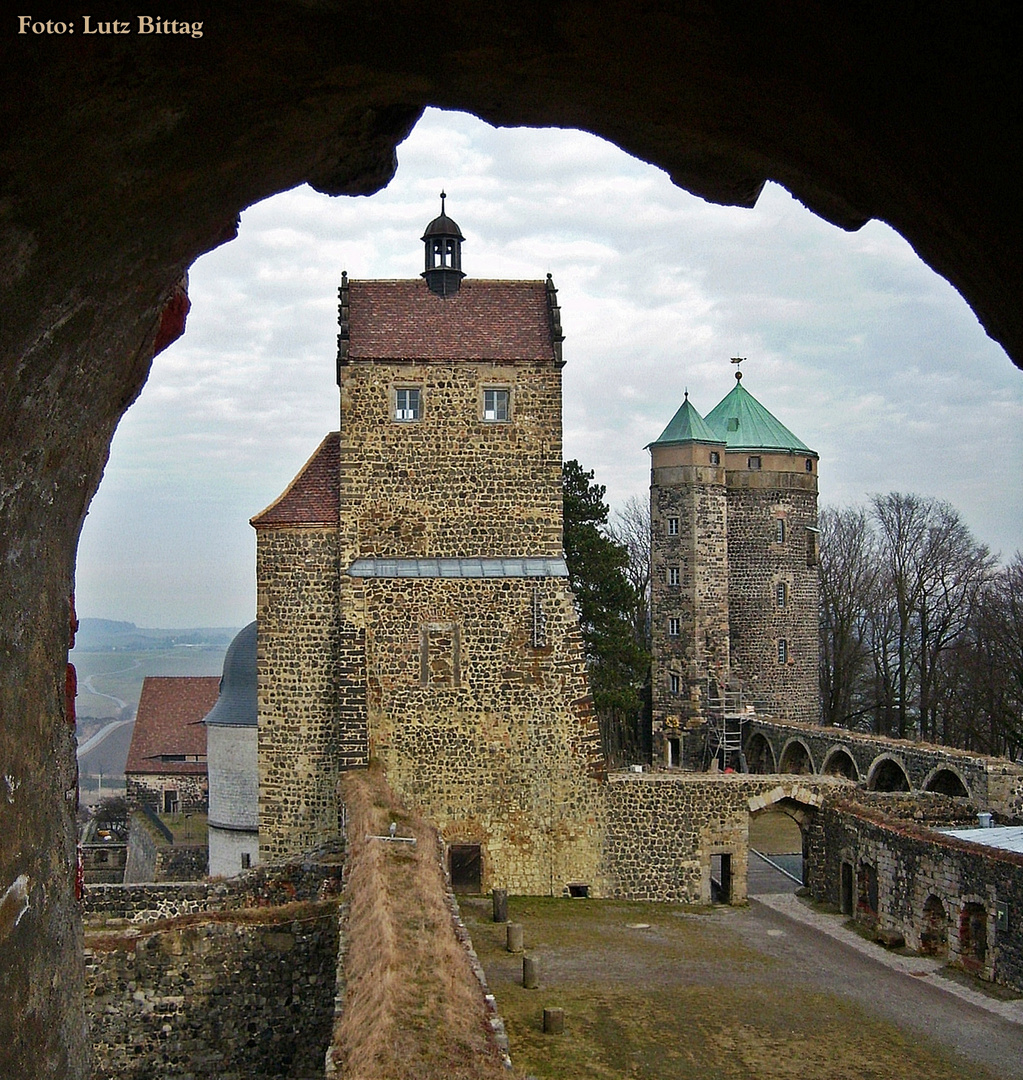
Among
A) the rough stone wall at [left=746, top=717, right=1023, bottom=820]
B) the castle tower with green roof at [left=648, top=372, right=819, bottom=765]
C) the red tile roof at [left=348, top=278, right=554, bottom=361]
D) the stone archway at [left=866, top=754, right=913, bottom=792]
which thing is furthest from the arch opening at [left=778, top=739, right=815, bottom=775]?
the red tile roof at [left=348, top=278, right=554, bottom=361]

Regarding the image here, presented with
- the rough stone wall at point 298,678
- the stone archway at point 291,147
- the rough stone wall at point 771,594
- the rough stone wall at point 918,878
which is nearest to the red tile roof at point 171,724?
the rough stone wall at point 771,594

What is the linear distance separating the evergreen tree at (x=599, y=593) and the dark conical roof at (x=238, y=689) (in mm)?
12322

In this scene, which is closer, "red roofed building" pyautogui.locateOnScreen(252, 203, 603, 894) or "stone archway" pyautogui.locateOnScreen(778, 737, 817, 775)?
"red roofed building" pyautogui.locateOnScreen(252, 203, 603, 894)

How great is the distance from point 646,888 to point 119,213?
18.0m

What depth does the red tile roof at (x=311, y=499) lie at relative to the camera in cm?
1964

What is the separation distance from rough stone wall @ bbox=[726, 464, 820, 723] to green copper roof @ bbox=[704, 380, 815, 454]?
89 centimetres

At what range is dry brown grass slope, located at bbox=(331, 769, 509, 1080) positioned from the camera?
721 centimetres

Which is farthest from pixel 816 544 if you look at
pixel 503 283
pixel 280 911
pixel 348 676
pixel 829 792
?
pixel 280 911

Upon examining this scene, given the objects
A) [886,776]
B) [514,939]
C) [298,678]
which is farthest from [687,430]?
[514,939]

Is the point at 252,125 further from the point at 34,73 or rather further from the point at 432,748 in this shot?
the point at 432,748

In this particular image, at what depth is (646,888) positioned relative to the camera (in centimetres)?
1933

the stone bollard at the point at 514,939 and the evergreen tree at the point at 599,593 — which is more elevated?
the evergreen tree at the point at 599,593

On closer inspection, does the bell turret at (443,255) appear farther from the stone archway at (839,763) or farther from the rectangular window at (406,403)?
the stone archway at (839,763)

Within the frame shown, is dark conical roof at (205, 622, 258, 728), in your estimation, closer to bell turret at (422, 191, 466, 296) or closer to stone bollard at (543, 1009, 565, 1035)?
bell turret at (422, 191, 466, 296)
